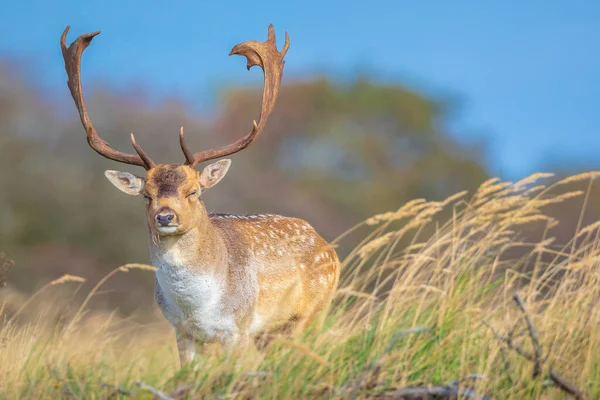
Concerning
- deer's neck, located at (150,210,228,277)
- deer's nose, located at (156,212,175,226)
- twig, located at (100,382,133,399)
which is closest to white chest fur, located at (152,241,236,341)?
deer's neck, located at (150,210,228,277)

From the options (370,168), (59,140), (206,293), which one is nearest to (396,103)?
(370,168)

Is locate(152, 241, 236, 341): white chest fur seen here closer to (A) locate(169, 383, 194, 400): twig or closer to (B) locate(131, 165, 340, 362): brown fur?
(B) locate(131, 165, 340, 362): brown fur

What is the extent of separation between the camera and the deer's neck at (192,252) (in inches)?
269

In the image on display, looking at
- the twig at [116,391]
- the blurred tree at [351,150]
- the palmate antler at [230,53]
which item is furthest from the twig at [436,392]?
the blurred tree at [351,150]

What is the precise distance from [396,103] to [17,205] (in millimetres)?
17619

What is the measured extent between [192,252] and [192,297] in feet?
1.06

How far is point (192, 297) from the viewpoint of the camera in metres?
6.91

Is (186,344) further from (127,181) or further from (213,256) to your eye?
(127,181)

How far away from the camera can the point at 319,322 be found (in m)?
5.66

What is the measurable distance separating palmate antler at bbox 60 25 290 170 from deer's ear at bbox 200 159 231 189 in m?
0.07

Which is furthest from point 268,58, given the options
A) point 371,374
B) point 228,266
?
point 371,374

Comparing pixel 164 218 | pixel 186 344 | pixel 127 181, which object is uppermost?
pixel 127 181

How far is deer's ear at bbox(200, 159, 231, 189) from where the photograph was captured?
23.7ft

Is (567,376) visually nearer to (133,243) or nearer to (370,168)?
(133,243)
